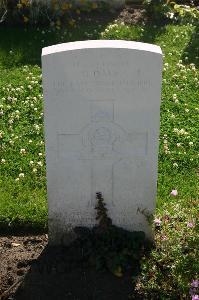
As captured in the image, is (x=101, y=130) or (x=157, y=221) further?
(x=157, y=221)

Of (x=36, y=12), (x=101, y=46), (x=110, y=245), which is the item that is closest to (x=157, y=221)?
(x=110, y=245)

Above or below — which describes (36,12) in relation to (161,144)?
above

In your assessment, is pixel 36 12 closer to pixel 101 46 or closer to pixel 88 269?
pixel 101 46

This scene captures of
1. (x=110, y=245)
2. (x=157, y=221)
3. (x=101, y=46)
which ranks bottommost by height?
(x=110, y=245)

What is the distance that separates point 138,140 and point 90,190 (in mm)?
605

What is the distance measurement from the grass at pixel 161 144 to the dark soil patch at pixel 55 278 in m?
0.24

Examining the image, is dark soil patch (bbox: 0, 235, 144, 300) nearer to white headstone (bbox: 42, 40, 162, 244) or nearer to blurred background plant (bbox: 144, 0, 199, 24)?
white headstone (bbox: 42, 40, 162, 244)

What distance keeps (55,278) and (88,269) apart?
0.28 meters

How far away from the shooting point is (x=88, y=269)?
195 inches

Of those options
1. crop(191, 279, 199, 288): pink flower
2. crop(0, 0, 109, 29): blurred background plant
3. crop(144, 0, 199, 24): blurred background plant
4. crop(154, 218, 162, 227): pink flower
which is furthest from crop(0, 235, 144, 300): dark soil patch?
crop(144, 0, 199, 24): blurred background plant

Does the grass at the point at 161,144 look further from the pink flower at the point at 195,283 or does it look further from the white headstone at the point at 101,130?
the white headstone at the point at 101,130

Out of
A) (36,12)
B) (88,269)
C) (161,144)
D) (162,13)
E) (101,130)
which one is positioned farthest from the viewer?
(162,13)

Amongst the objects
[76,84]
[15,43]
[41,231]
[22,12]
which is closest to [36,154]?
[41,231]

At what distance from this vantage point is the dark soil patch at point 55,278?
473cm
